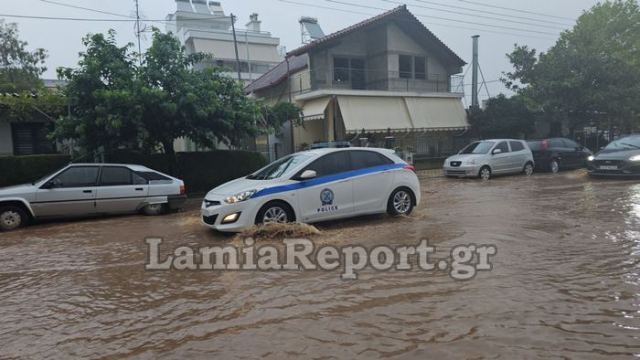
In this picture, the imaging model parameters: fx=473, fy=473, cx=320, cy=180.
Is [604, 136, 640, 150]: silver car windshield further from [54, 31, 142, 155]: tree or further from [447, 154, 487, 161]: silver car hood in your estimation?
[54, 31, 142, 155]: tree

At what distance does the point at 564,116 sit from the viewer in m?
25.1

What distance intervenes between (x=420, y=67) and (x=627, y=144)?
1303cm

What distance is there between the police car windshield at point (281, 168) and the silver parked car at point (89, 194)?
3.46m

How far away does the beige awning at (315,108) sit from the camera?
22861 mm

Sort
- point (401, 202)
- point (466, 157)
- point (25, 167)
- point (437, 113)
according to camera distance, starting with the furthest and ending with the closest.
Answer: point (437, 113), point (466, 157), point (25, 167), point (401, 202)

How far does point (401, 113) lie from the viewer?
24.5 meters

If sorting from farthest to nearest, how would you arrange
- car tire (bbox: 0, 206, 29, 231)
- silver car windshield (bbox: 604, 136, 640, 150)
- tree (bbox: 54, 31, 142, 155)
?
1. silver car windshield (bbox: 604, 136, 640, 150)
2. tree (bbox: 54, 31, 142, 155)
3. car tire (bbox: 0, 206, 29, 231)

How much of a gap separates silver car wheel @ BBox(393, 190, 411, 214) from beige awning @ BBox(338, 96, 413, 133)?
12.6 meters

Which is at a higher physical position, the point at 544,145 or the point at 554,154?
the point at 544,145

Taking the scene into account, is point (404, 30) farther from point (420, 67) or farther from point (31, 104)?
point (31, 104)

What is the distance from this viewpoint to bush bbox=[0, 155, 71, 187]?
13.7 m

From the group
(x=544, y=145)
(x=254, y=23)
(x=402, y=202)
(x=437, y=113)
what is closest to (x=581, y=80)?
(x=544, y=145)

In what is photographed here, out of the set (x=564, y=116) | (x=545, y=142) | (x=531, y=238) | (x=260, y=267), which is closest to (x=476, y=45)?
(x=564, y=116)

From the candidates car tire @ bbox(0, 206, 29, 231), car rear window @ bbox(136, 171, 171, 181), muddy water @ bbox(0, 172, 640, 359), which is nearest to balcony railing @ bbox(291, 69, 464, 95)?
car rear window @ bbox(136, 171, 171, 181)
